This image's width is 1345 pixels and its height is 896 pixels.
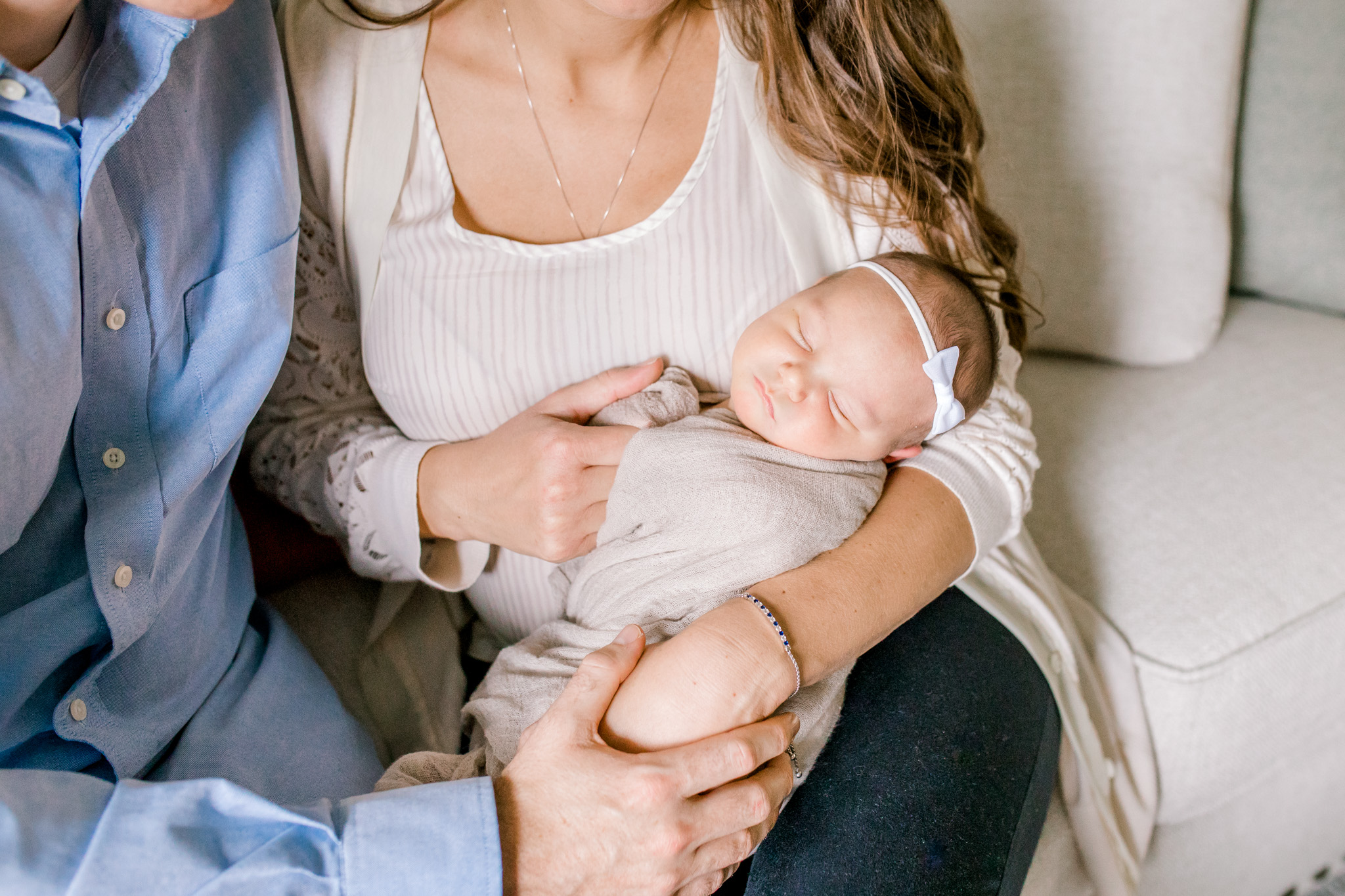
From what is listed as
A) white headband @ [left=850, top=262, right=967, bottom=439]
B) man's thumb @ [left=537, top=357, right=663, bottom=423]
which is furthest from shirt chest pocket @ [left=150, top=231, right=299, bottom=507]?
white headband @ [left=850, top=262, right=967, bottom=439]

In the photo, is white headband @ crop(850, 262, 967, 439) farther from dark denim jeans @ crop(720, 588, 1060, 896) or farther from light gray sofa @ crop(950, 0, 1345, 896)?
light gray sofa @ crop(950, 0, 1345, 896)

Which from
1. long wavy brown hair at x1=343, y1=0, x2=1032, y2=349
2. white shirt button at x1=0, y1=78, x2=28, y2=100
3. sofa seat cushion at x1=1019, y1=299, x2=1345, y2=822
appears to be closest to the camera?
white shirt button at x1=0, y1=78, x2=28, y2=100

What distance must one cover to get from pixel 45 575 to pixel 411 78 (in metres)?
0.68

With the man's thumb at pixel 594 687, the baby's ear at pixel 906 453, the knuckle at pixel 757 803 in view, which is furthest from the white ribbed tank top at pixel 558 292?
the knuckle at pixel 757 803

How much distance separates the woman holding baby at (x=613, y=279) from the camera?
1.07 m

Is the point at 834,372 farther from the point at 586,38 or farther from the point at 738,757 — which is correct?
the point at 586,38

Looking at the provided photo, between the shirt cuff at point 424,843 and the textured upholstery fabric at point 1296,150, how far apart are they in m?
1.75

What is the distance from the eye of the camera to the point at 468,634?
1373mm

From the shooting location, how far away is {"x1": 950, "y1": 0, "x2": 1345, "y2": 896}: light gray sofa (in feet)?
4.28

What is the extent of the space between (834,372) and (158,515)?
70 cm

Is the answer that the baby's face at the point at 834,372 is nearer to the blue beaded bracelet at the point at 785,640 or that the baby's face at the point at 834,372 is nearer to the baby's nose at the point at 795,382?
the baby's nose at the point at 795,382

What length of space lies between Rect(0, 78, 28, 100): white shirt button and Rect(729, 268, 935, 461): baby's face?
695mm

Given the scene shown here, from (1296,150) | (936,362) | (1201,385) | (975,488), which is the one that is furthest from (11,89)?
(1296,150)

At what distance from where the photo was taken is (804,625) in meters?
0.98
